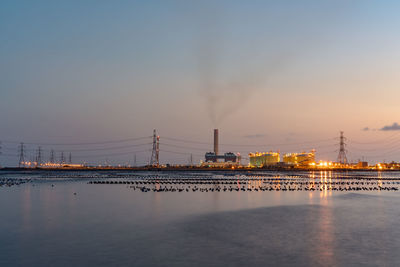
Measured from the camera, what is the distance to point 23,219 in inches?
1114

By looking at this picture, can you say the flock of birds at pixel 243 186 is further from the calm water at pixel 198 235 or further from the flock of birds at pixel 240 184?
the calm water at pixel 198 235

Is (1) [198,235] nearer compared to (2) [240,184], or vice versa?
(1) [198,235]

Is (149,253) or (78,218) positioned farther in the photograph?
(78,218)

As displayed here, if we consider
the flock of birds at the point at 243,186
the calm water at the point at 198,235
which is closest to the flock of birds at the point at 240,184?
the flock of birds at the point at 243,186

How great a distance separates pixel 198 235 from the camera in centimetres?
2238

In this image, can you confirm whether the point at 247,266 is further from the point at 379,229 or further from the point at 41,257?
the point at 379,229

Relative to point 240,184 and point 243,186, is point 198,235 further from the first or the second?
point 240,184

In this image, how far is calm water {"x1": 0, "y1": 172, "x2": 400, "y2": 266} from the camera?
17094mm

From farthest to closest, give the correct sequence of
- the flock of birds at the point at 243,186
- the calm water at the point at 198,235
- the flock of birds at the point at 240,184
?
the flock of birds at the point at 240,184 < the flock of birds at the point at 243,186 < the calm water at the point at 198,235

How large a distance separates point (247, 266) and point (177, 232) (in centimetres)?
814

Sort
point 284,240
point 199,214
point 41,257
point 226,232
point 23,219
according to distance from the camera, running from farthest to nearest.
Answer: point 199,214
point 23,219
point 226,232
point 284,240
point 41,257

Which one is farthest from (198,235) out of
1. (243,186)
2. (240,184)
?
(240,184)

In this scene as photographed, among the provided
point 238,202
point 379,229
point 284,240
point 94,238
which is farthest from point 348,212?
point 94,238

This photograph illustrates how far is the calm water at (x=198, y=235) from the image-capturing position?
1709cm
